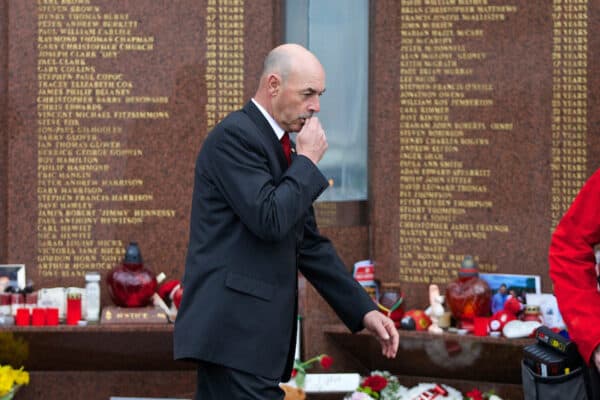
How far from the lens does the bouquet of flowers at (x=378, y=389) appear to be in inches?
201

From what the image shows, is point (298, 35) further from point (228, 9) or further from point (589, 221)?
point (589, 221)

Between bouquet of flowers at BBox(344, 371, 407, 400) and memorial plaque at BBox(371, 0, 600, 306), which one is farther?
memorial plaque at BBox(371, 0, 600, 306)

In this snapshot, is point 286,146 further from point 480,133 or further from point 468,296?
point 480,133

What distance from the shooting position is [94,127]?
5629 millimetres

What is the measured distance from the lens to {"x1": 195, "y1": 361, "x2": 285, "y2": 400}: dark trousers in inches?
119

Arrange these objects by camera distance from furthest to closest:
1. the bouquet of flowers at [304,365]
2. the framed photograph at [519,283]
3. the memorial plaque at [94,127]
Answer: the memorial plaque at [94,127], the framed photograph at [519,283], the bouquet of flowers at [304,365]

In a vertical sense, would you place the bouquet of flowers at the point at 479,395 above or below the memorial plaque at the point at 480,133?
below

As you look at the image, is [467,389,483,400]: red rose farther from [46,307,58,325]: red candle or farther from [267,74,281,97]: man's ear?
[267,74,281,97]: man's ear

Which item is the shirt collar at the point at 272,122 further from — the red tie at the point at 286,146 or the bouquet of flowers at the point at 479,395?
the bouquet of flowers at the point at 479,395

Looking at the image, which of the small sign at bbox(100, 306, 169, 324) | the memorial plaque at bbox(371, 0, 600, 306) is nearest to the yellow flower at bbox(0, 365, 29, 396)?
the small sign at bbox(100, 306, 169, 324)

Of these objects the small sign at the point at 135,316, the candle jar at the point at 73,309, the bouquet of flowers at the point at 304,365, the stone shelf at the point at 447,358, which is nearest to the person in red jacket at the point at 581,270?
the stone shelf at the point at 447,358

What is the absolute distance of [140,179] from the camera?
5.64 m

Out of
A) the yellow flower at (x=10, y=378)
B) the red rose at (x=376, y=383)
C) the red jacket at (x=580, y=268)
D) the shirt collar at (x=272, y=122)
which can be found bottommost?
the red rose at (x=376, y=383)

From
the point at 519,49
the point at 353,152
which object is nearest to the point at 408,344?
the point at 353,152
